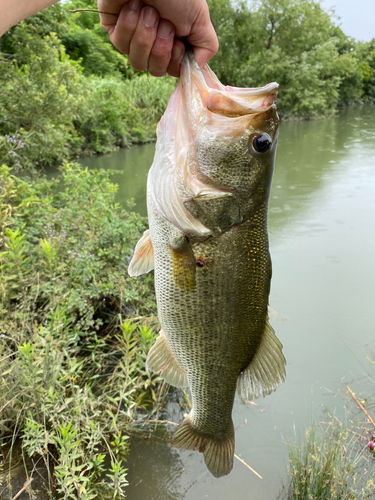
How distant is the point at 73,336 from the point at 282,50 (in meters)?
30.5

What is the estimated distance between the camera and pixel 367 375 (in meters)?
3.06

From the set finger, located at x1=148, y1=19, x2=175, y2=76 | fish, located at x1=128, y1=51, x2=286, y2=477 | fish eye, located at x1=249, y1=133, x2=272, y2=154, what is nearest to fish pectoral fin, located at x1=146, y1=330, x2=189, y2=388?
fish, located at x1=128, y1=51, x2=286, y2=477

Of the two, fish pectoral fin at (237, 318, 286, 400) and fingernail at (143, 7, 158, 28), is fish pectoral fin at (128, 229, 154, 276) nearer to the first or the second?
fish pectoral fin at (237, 318, 286, 400)

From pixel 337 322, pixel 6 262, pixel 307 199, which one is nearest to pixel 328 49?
pixel 307 199

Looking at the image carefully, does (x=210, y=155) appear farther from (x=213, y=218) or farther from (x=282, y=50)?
(x=282, y=50)

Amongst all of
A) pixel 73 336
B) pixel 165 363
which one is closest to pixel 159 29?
pixel 165 363

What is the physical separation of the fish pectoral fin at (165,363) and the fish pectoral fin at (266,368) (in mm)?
286

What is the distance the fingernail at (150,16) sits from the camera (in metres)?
1.06

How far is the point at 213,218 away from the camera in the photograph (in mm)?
1194

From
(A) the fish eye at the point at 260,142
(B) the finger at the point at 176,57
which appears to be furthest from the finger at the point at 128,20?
(A) the fish eye at the point at 260,142

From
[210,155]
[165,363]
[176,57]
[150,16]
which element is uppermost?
[150,16]

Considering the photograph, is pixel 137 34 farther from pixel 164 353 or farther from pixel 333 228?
pixel 333 228

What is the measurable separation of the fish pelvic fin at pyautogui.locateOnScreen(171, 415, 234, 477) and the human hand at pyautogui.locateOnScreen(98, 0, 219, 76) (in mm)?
1528

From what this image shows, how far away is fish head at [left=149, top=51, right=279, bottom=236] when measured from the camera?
1.15 metres
